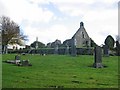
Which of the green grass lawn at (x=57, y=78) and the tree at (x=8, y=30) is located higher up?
the tree at (x=8, y=30)

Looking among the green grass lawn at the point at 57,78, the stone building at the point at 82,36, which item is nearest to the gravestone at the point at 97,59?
the green grass lawn at the point at 57,78

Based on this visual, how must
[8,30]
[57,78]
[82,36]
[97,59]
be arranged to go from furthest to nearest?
[82,36] < [8,30] < [97,59] < [57,78]

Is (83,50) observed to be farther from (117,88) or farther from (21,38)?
(117,88)

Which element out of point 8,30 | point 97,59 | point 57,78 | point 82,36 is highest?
point 8,30

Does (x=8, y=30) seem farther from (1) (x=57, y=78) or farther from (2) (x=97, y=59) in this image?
(1) (x=57, y=78)

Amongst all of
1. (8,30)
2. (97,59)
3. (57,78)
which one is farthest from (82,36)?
(57,78)

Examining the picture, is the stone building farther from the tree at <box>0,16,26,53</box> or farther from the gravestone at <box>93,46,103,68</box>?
the gravestone at <box>93,46,103,68</box>

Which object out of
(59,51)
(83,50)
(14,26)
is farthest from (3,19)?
(83,50)

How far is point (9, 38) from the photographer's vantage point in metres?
62.9

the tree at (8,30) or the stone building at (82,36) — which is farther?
the stone building at (82,36)

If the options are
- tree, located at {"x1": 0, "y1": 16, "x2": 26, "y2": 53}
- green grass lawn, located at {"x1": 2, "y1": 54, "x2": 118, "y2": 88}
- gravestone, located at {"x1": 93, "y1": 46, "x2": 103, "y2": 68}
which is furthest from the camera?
tree, located at {"x1": 0, "y1": 16, "x2": 26, "y2": 53}

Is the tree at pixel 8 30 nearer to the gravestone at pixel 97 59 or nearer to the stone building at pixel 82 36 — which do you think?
the stone building at pixel 82 36

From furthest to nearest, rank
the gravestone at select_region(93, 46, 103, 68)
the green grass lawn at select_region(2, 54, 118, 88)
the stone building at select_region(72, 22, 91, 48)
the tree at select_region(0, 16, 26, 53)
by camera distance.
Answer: the stone building at select_region(72, 22, 91, 48)
the tree at select_region(0, 16, 26, 53)
the gravestone at select_region(93, 46, 103, 68)
the green grass lawn at select_region(2, 54, 118, 88)

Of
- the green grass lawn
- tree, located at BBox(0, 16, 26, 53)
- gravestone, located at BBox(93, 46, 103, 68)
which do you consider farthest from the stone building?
the green grass lawn
